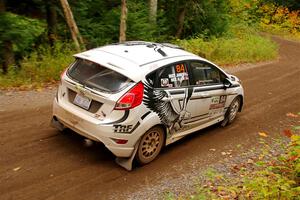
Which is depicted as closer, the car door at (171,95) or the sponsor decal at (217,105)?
the car door at (171,95)

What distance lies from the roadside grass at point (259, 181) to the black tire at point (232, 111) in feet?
4.00

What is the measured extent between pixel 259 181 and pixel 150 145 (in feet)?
6.78

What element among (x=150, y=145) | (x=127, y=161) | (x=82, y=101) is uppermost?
(x=82, y=101)

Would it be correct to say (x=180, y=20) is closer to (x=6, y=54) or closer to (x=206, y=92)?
(x=6, y=54)

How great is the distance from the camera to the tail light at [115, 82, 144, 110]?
228 inches

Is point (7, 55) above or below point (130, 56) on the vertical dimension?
below

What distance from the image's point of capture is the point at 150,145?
646 centimetres

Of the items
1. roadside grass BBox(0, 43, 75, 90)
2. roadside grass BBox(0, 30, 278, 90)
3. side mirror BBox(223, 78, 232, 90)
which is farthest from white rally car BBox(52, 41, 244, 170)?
roadside grass BBox(0, 30, 278, 90)

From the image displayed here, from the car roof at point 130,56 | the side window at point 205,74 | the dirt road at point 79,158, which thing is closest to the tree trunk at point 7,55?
the dirt road at point 79,158

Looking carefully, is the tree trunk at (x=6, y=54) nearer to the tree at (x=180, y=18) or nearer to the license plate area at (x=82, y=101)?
the license plate area at (x=82, y=101)

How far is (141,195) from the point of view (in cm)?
568

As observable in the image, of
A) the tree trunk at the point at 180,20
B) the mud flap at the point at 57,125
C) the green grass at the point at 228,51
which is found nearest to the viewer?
the mud flap at the point at 57,125

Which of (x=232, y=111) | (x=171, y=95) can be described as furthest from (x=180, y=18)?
(x=171, y=95)

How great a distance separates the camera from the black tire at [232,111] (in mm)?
8680
